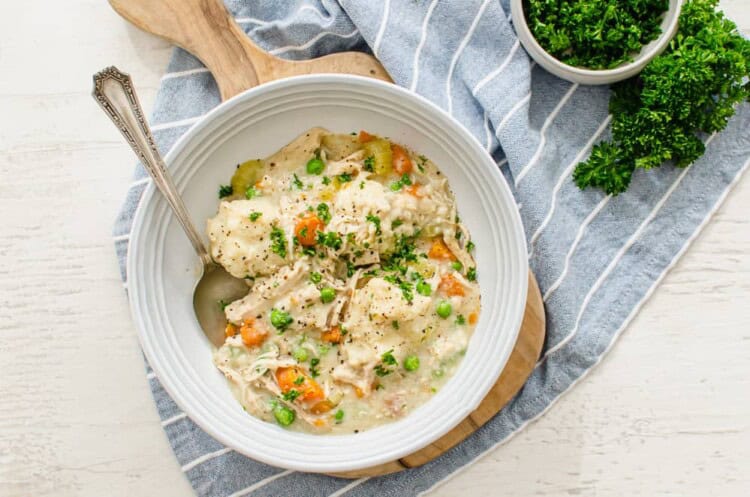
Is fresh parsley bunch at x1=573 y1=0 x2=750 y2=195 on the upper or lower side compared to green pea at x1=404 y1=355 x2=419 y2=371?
upper

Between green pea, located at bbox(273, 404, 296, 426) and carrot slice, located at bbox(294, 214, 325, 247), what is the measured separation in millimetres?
933

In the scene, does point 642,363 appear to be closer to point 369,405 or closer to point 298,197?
point 369,405

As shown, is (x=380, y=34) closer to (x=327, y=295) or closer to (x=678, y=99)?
(x=327, y=295)

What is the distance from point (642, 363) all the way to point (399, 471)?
1677mm

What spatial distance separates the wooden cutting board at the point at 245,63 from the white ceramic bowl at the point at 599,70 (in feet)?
3.07

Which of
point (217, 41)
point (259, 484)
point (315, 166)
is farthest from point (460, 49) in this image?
point (259, 484)

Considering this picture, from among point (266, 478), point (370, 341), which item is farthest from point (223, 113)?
point (266, 478)

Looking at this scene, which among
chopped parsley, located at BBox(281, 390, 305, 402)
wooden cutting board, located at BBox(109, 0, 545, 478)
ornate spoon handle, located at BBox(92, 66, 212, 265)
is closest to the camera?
ornate spoon handle, located at BBox(92, 66, 212, 265)

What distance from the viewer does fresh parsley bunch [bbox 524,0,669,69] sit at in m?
4.07

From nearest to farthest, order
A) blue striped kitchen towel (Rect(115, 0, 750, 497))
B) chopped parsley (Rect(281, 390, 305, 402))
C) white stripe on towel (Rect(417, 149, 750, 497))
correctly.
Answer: chopped parsley (Rect(281, 390, 305, 402))
blue striped kitchen towel (Rect(115, 0, 750, 497))
white stripe on towel (Rect(417, 149, 750, 497))

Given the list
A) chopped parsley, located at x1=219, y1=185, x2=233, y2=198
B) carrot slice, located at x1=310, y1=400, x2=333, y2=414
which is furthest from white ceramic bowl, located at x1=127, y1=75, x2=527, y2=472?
carrot slice, located at x1=310, y1=400, x2=333, y2=414

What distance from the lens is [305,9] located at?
422cm

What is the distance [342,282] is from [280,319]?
1.37 feet

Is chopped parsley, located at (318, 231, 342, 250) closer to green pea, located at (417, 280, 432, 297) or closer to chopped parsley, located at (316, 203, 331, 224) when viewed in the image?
chopped parsley, located at (316, 203, 331, 224)
